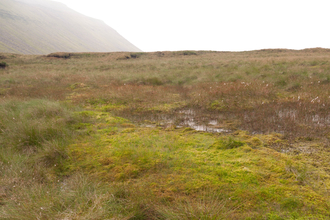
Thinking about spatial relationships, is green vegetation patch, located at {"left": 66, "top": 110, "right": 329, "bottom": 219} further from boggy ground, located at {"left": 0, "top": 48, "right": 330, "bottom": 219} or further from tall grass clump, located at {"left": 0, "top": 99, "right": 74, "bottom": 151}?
tall grass clump, located at {"left": 0, "top": 99, "right": 74, "bottom": 151}

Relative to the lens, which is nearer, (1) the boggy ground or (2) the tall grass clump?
(1) the boggy ground

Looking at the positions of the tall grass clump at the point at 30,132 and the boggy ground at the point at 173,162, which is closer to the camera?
the boggy ground at the point at 173,162

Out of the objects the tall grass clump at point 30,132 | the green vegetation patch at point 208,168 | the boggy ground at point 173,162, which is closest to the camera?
the boggy ground at point 173,162

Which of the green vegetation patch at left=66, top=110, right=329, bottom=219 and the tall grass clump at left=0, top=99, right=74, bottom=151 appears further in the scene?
the tall grass clump at left=0, top=99, right=74, bottom=151

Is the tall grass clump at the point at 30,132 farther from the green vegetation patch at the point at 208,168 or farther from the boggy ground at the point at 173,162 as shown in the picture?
the green vegetation patch at the point at 208,168

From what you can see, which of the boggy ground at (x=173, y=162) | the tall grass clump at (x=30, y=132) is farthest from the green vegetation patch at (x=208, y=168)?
the tall grass clump at (x=30, y=132)

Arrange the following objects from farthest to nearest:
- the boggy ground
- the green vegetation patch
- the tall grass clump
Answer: the tall grass clump
the green vegetation patch
the boggy ground

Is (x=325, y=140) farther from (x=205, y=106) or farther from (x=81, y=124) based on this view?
(x=81, y=124)

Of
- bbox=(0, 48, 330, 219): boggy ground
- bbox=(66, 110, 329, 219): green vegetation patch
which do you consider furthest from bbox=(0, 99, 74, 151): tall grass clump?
bbox=(66, 110, 329, 219): green vegetation patch

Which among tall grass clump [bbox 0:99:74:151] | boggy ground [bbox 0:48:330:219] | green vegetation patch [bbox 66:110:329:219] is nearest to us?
boggy ground [bbox 0:48:330:219]

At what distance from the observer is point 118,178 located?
2.86 m

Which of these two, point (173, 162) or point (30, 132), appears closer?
point (173, 162)

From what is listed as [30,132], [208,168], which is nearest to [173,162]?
[208,168]

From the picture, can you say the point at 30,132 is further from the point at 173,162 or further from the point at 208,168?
the point at 208,168
